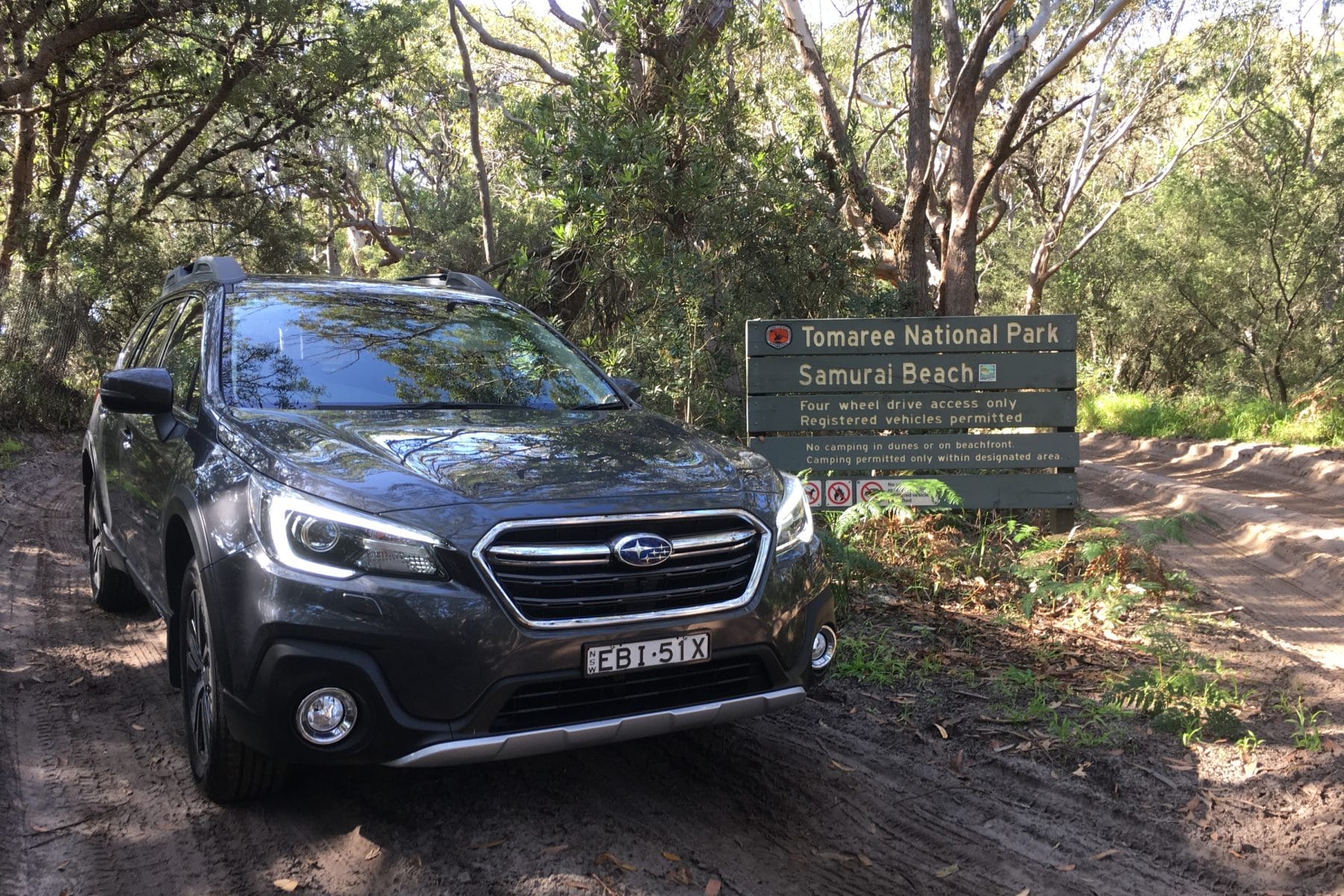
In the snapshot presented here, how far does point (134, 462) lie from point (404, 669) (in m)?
2.38

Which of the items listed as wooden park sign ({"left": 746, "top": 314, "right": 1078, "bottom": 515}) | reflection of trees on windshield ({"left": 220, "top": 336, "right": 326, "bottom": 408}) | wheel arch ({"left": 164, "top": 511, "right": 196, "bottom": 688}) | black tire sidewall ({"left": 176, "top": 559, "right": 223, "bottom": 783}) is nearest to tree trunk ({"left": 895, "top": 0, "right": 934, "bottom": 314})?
wooden park sign ({"left": 746, "top": 314, "right": 1078, "bottom": 515})

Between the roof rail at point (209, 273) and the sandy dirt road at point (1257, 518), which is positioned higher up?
the roof rail at point (209, 273)

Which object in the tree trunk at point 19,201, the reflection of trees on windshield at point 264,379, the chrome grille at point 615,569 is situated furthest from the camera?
the tree trunk at point 19,201

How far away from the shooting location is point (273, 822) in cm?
341

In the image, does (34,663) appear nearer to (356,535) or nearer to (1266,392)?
(356,535)

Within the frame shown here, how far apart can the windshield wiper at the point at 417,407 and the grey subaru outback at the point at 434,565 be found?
0.02m

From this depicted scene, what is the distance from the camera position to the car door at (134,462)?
14.6ft

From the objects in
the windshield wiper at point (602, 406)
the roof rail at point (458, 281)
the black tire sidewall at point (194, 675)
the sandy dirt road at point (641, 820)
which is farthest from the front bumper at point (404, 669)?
the roof rail at point (458, 281)

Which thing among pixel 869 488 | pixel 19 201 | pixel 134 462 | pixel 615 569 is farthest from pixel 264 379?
pixel 19 201

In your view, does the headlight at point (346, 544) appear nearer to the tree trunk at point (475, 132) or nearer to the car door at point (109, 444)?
the car door at point (109, 444)

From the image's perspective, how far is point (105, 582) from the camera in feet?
19.0

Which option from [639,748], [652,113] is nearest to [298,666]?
[639,748]

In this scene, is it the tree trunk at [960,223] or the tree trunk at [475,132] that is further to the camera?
the tree trunk at [475,132]

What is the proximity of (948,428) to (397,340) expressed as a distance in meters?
4.19
